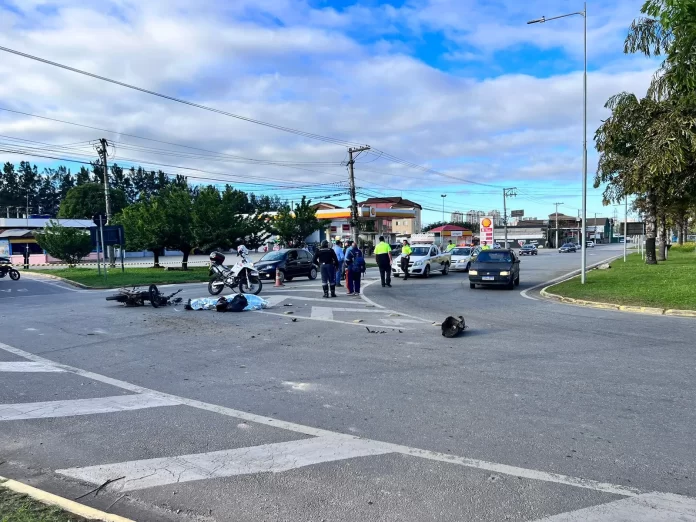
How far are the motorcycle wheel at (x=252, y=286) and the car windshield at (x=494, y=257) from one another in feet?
27.5

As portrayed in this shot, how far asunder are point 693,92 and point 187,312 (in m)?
14.4

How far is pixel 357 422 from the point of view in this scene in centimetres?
519

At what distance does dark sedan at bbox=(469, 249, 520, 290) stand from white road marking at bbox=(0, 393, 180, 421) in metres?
15.0

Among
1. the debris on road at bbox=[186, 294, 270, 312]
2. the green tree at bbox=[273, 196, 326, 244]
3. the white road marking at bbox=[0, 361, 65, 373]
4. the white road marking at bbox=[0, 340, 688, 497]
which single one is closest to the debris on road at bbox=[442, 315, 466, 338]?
the white road marking at bbox=[0, 340, 688, 497]

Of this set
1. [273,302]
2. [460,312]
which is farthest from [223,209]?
[460,312]

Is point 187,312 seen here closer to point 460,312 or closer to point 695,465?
point 460,312

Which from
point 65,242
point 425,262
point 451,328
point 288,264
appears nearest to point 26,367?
point 451,328

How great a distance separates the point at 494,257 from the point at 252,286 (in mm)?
9226

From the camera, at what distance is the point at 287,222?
46625mm

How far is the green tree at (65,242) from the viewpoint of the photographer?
117 feet

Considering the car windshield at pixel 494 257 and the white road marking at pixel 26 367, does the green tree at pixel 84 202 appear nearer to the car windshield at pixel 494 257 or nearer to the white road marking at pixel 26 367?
the car windshield at pixel 494 257

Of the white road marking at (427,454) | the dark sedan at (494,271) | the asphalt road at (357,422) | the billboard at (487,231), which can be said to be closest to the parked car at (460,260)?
the billboard at (487,231)

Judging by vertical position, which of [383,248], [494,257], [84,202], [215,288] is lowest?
[215,288]

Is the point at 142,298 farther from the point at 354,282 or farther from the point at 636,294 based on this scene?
the point at 636,294
